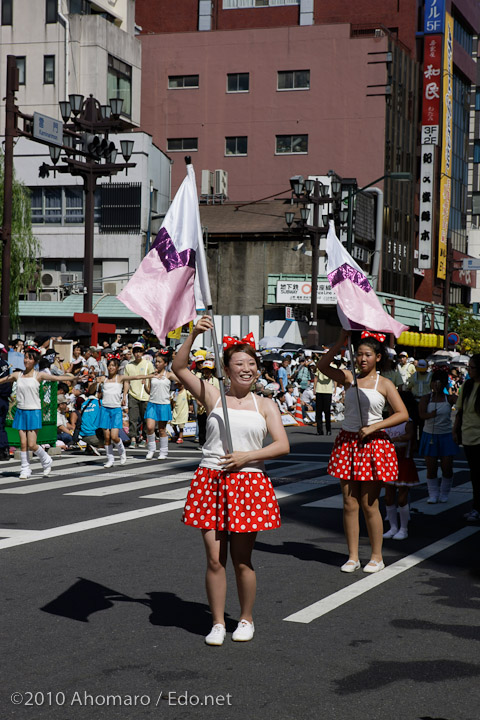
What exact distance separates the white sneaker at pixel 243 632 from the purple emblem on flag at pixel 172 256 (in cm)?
220

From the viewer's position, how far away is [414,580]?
7621mm

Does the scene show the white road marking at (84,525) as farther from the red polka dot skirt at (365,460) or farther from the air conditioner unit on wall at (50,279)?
the air conditioner unit on wall at (50,279)

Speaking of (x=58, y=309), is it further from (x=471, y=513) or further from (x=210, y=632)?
(x=210, y=632)

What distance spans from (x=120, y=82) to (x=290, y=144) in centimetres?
1108

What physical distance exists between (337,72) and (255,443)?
56669 millimetres

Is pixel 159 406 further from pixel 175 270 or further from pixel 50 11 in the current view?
pixel 50 11

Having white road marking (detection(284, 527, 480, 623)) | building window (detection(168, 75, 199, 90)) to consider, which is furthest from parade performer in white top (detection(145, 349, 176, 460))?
building window (detection(168, 75, 199, 90))

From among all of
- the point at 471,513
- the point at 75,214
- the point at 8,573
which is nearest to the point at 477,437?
the point at 471,513

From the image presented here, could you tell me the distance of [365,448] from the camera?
25.9 ft

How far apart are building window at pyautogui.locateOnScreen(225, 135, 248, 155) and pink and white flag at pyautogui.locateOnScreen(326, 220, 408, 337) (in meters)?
53.5

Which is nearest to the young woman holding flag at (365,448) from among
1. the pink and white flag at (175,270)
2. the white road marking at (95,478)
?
the pink and white flag at (175,270)

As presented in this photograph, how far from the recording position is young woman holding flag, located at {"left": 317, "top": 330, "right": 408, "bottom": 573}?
309 inches

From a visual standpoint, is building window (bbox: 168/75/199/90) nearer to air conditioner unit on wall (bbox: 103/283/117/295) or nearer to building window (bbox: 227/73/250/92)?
building window (bbox: 227/73/250/92)

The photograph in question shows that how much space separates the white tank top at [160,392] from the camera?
17203mm
